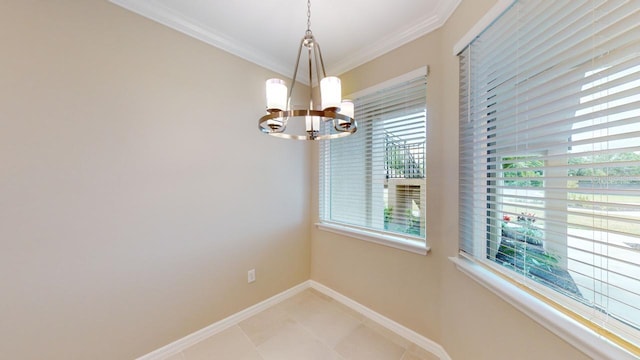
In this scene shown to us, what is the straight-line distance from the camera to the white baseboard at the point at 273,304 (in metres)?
1.64

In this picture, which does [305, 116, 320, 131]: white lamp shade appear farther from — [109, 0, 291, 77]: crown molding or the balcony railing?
[109, 0, 291, 77]: crown molding

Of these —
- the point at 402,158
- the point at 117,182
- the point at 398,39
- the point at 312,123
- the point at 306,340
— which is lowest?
the point at 306,340

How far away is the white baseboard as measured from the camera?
164cm

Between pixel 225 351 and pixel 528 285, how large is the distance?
2002 millimetres

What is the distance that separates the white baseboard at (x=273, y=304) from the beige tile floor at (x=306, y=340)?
38 mm

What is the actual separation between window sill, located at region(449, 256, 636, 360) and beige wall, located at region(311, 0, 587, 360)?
1.9 inches

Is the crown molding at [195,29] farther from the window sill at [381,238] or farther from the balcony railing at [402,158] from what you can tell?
the window sill at [381,238]

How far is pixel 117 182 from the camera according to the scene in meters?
1.48

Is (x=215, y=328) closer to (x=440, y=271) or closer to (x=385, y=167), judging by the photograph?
(x=440, y=271)

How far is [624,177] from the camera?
688 mm

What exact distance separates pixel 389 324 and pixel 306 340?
737 millimetres

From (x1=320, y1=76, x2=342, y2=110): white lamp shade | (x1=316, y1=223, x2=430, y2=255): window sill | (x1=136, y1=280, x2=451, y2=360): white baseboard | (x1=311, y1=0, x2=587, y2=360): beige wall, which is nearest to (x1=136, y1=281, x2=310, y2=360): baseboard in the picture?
(x1=136, y1=280, x2=451, y2=360): white baseboard

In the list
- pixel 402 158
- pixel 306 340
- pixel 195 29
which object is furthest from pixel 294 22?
pixel 306 340

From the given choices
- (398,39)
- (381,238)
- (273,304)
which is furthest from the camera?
(273,304)
